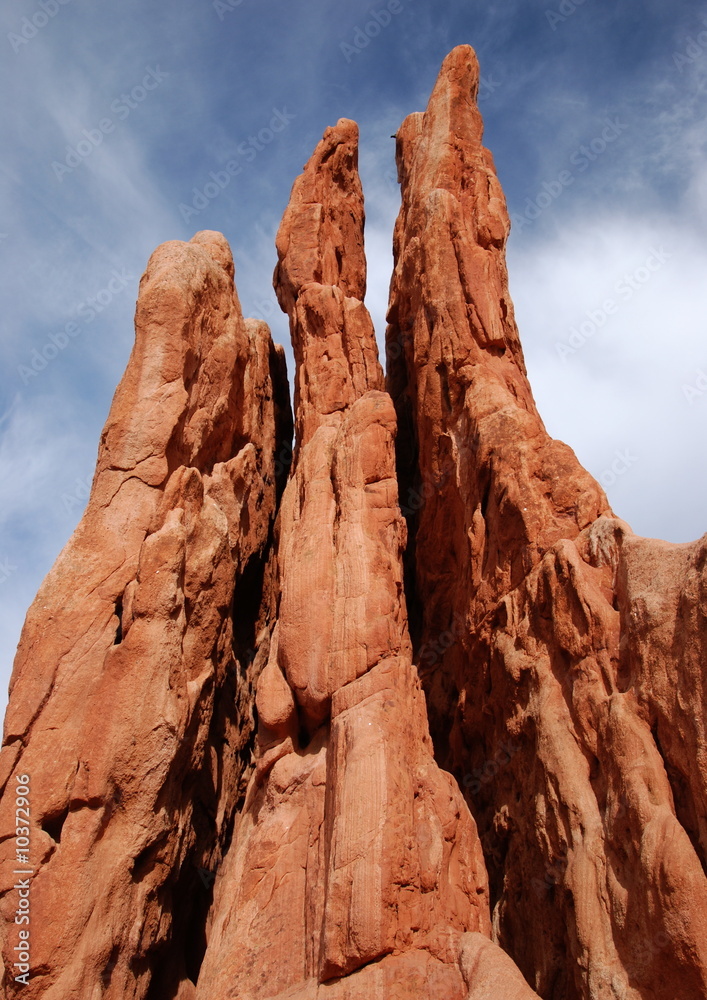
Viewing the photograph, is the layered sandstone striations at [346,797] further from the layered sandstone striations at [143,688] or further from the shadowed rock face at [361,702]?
the layered sandstone striations at [143,688]

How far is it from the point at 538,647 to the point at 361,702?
2.39m

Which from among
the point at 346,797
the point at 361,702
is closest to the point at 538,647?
the point at 361,702

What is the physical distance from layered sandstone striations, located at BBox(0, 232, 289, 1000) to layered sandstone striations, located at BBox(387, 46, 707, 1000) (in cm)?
368

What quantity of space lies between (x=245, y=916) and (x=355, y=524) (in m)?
5.34

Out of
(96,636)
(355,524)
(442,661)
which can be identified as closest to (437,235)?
(355,524)

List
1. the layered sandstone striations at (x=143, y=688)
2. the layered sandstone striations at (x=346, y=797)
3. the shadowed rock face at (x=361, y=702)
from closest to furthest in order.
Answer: the shadowed rock face at (x=361, y=702), the layered sandstone striations at (x=346, y=797), the layered sandstone striations at (x=143, y=688)

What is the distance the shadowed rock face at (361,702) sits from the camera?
8.31 m

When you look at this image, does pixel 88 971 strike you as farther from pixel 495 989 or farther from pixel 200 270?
pixel 200 270

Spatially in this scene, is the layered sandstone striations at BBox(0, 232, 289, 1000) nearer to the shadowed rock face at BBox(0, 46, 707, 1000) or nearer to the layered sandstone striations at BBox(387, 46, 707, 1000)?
the shadowed rock face at BBox(0, 46, 707, 1000)

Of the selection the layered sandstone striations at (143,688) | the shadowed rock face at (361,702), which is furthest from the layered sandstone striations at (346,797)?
the layered sandstone striations at (143,688)

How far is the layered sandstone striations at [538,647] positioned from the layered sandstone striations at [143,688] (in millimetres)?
3675

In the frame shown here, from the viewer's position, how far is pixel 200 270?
45.7 feet

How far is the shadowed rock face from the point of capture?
8312mm

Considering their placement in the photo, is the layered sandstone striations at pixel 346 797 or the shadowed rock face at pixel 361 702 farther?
the layered sandstone striations at pixel 346 797
